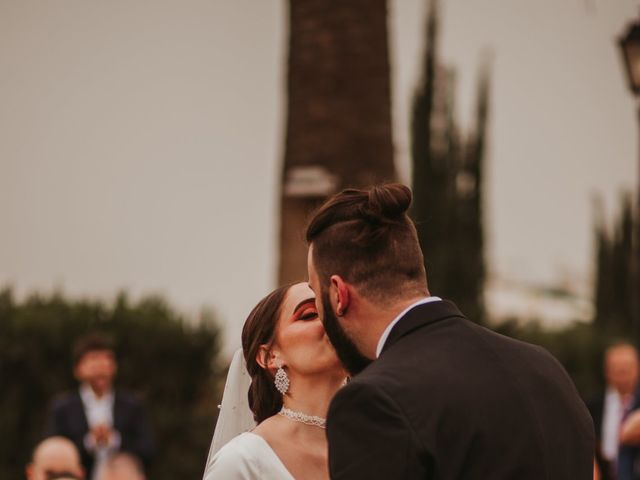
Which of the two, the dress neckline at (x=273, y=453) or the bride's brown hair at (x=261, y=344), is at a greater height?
the bride's brown hair at (x=261, y=344)

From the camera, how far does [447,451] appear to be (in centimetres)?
279

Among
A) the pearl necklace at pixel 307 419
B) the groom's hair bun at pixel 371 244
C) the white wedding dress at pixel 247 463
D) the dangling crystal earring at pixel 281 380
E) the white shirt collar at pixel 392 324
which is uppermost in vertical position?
the groom's hair bun at pixel 371 244

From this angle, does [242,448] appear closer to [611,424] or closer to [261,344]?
[261,344]

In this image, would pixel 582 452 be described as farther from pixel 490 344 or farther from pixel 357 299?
pixel 357 299

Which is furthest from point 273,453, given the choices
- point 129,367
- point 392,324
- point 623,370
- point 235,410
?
point 129,367

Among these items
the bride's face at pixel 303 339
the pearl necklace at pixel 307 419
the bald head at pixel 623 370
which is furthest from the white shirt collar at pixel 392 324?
the bald head at pixel 623 370

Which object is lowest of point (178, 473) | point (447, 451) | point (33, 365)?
point (178, 473)

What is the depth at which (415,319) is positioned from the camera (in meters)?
3.01

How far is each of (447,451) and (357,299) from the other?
46cm

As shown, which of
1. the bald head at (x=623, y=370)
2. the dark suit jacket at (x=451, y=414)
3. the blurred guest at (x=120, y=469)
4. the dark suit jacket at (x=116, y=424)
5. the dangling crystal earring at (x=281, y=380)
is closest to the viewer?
the dark suit jacket at (x=451, y=414)

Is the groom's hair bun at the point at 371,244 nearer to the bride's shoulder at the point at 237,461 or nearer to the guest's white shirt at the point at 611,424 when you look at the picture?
the bride's shoulder at the point at 237,461

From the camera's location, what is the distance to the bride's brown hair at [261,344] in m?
3.84

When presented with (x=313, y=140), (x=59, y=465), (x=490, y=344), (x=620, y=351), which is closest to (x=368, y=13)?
(x=313, y=140)

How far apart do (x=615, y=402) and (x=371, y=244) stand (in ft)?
20.7
